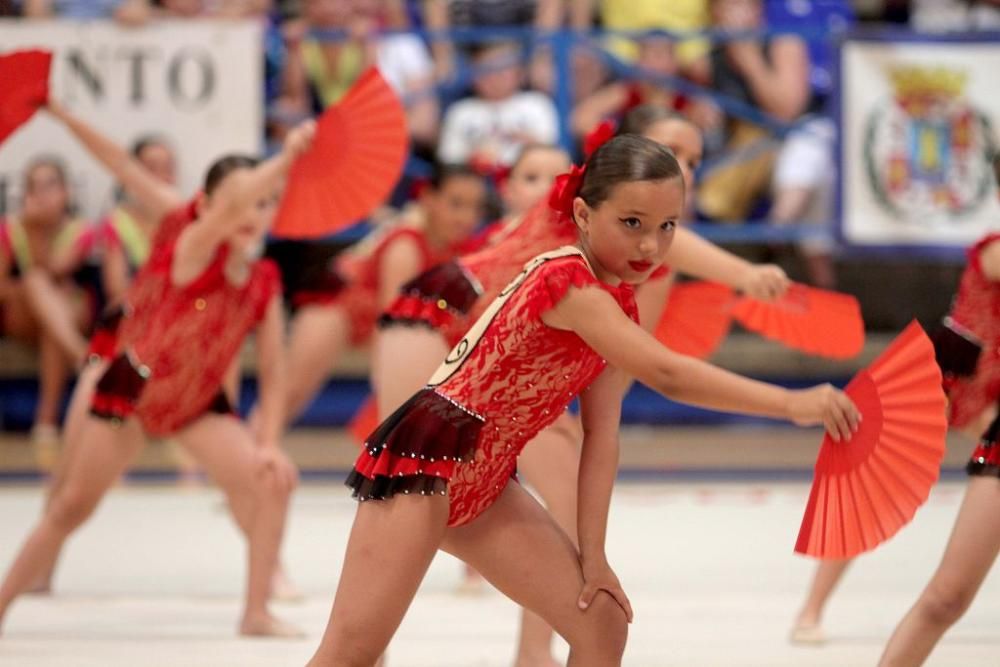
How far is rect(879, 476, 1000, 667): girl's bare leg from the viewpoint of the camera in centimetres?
331

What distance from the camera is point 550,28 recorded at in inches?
339

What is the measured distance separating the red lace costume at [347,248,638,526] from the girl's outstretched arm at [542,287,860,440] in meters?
0.05

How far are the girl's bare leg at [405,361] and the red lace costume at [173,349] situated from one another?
2.22 feet

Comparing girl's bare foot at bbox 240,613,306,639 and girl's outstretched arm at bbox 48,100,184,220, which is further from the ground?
girl's outstretched arm at bbox 48,100,184,220

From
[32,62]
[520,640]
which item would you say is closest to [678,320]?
[520,640]

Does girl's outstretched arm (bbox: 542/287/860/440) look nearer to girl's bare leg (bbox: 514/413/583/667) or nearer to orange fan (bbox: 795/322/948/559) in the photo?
orange fan (bbox: 795/322/948/559)

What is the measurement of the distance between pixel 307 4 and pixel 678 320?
5020 millimetres

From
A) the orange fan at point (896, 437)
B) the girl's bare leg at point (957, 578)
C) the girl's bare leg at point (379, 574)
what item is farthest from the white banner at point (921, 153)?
the girl's bare leg at point (379, 574)

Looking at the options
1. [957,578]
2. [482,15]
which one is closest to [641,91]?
[482,15]

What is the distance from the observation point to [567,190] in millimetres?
2945

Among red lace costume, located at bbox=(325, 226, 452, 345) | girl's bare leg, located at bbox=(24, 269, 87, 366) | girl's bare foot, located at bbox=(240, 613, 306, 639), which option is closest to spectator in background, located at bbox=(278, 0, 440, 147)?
girl's bare leg, located at bbox=(24, 269, 87, 366)

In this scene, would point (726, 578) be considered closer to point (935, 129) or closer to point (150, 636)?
point (150, 636)

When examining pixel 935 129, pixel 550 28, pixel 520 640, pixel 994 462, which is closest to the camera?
pixel 994 462

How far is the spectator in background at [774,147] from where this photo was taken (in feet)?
27.5
